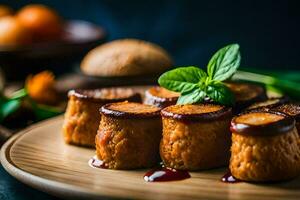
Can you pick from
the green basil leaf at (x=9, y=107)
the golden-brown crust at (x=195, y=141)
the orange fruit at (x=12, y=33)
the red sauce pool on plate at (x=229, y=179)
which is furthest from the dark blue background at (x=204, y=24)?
the red sauce pool on plate at (x=229, y=179)

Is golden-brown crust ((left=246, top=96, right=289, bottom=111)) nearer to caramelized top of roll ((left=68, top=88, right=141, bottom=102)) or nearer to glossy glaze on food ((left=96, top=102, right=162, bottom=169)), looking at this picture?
glossy glaze on food ((left=96, top=102, right=162, bottom=169))

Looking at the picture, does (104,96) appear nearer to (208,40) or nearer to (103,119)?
(103,119)

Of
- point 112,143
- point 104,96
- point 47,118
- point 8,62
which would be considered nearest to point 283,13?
point 8,62

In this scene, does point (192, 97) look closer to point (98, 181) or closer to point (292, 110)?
point (292, 110)

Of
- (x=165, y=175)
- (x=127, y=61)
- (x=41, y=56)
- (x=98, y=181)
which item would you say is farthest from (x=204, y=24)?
(x=98, y=181)

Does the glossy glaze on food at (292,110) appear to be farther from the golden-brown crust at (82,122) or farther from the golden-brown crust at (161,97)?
the golden-brown crust at (82,122)

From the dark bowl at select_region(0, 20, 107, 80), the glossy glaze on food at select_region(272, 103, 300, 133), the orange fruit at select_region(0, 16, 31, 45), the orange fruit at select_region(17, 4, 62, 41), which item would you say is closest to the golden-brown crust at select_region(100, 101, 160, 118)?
the glossy glaze on food at select_region(272, 103, 300, 133)

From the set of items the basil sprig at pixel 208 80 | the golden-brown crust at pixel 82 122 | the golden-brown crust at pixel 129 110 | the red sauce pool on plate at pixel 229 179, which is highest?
the basil sprig at pixel 208 80

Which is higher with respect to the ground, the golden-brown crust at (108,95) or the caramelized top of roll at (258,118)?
the caramelized top of roll at (258,118)
